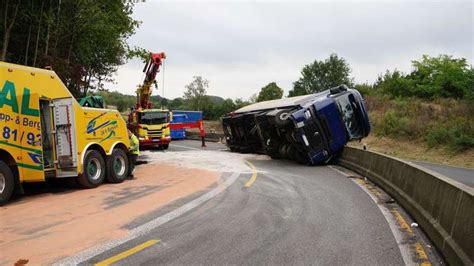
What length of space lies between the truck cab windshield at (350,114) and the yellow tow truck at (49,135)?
8278 millimetres

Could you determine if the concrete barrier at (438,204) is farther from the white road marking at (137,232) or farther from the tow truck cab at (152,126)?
the tow truck cab at (152,126)

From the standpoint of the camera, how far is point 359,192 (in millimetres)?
10406

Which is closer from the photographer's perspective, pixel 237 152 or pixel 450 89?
pixel 237 152

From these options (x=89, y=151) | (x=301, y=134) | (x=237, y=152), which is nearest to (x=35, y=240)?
(x=89, y=151)

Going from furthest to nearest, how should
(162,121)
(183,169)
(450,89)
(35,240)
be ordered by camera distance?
(450,89)
(162,121)
(183,169)
(35,240)

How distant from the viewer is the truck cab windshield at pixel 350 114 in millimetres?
16672

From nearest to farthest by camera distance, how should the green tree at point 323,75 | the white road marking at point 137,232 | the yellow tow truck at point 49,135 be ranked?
the white road marking at point 137,232 → the yellow tow truck at point 49,135 → the green tree at point 323,75

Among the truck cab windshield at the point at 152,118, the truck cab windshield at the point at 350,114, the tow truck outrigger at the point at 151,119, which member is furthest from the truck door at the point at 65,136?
the truck cab windshield at the point at 152,118

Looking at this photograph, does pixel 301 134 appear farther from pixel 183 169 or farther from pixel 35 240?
pixel 35 240

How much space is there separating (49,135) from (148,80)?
16706 millimetres

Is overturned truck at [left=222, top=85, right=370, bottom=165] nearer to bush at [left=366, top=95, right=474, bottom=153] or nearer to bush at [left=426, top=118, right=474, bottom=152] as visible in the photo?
bush at [left=426, top=118, right=474, bottom=152]

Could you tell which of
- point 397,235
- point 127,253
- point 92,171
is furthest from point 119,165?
point 397,235

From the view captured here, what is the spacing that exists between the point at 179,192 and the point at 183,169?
480 centimetres

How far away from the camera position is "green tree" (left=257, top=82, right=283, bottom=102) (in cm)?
8100
